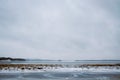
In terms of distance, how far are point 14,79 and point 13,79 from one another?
0.14 meters

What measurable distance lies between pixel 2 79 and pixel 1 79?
0.13 m

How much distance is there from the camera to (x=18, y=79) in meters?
28.0

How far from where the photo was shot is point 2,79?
2842cm

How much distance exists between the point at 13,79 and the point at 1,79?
166cm

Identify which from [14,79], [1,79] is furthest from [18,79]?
[1,79]

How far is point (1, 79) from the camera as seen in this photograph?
2839 centimetres

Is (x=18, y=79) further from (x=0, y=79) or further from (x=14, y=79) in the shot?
(x=0, y=79)

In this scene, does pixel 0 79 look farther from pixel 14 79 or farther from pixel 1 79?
pixel 14 79

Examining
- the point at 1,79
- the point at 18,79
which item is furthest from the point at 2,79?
the point at 18,79

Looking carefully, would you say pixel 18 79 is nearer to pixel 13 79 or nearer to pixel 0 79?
pixel 13 79

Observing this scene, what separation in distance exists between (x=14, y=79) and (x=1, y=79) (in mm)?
1805

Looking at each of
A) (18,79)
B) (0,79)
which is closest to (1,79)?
(0,79)

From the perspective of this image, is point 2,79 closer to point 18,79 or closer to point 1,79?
point 1,79

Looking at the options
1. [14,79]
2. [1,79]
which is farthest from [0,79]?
[14,79]
